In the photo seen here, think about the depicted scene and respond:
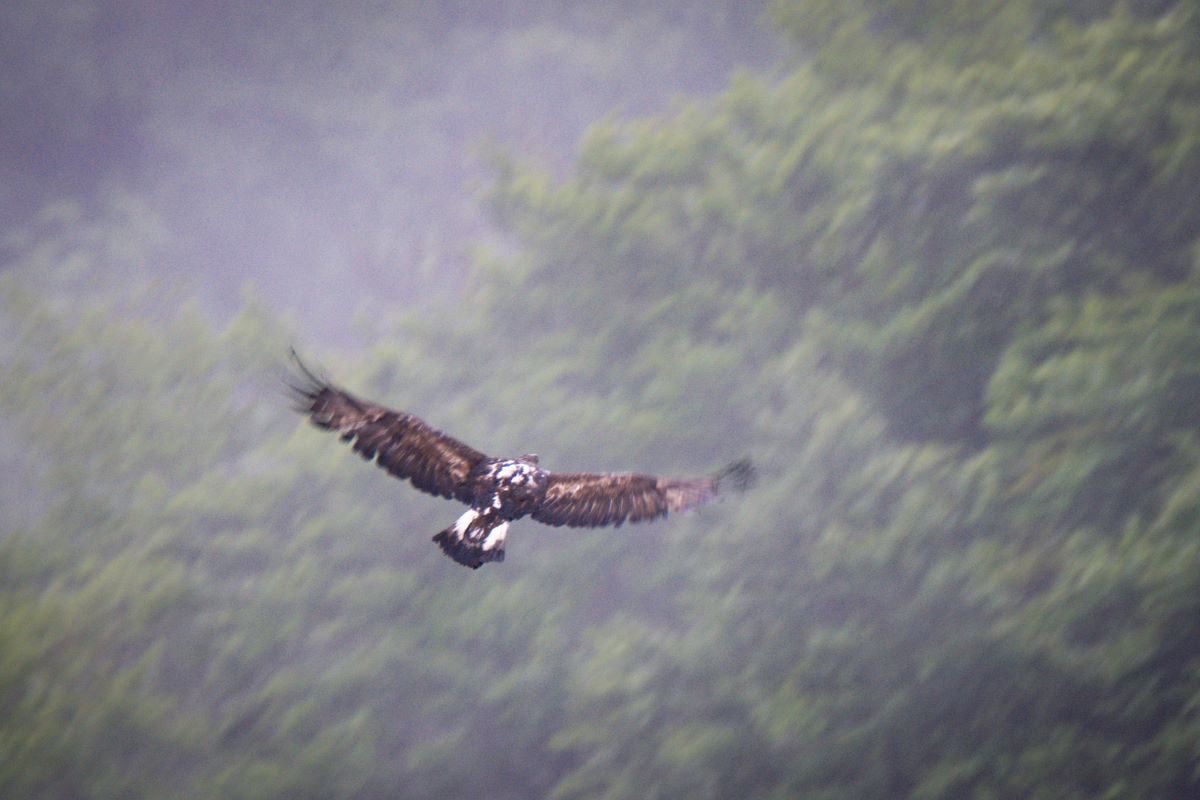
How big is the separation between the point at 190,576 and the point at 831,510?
722 centimetres

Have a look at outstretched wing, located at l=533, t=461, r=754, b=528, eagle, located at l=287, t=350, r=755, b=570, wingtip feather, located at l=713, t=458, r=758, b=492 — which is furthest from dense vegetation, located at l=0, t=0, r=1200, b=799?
eagle, located at l=287, t=350, r=755, b=570

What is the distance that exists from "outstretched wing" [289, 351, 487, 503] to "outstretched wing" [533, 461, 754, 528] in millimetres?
474

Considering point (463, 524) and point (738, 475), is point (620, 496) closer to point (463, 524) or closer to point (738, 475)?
point (738, 475)

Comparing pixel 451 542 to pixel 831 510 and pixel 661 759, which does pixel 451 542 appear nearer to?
pixel 661 759

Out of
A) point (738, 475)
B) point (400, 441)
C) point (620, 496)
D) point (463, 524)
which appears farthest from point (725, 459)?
point (400, 441)

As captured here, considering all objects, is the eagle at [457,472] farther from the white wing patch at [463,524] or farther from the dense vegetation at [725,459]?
the dense vegetation at [725,459]

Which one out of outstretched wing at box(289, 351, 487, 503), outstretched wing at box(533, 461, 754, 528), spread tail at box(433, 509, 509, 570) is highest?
outstretched wing at box(289, 351, 487, 503)

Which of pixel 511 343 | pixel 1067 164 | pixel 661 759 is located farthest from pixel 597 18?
pixel 661 759

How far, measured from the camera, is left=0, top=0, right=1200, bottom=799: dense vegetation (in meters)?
6.64

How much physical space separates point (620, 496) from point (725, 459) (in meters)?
6.14

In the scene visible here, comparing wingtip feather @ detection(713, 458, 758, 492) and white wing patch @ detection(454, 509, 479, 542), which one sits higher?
wingtip feather @ detection(713, 458, 758, 492)

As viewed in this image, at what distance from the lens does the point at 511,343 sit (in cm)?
1119

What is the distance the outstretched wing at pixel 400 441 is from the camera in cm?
393

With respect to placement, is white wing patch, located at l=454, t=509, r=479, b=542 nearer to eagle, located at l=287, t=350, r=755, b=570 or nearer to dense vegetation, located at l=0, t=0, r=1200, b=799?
eagle, located at l=287, t=350, r=755, b=570
